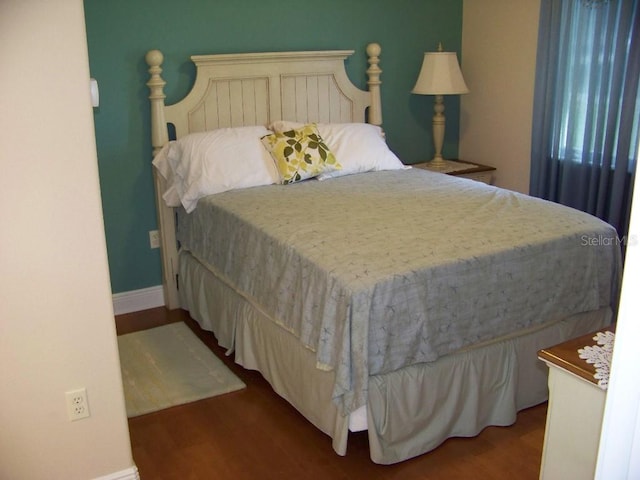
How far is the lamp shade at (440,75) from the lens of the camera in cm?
419

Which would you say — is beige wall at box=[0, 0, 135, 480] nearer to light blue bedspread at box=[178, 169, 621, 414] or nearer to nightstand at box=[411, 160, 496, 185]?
light blue bedspread at box=[178, 169, 621, 414]

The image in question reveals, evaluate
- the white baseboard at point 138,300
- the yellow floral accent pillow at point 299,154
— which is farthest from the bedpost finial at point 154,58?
the white baseboard at point 138,300

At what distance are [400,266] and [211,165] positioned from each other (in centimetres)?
144

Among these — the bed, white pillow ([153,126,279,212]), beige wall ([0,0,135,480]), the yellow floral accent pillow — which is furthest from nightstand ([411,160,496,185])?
beige wall ([0,0,135,480])

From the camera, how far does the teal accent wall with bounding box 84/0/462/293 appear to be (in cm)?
352

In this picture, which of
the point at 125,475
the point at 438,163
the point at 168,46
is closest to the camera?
the point at 125,475

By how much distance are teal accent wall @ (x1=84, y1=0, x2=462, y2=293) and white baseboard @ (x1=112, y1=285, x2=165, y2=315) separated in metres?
0.04

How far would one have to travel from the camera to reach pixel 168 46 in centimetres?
364

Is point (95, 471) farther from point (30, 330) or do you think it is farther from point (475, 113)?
point (475, 113)

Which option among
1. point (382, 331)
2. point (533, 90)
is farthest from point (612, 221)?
point (382, 331)

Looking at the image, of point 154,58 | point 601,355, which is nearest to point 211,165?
point 154,58

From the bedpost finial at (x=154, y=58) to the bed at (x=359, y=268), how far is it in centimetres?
1

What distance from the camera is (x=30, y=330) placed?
2.00m

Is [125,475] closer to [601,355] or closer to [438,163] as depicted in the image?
[601,355]
